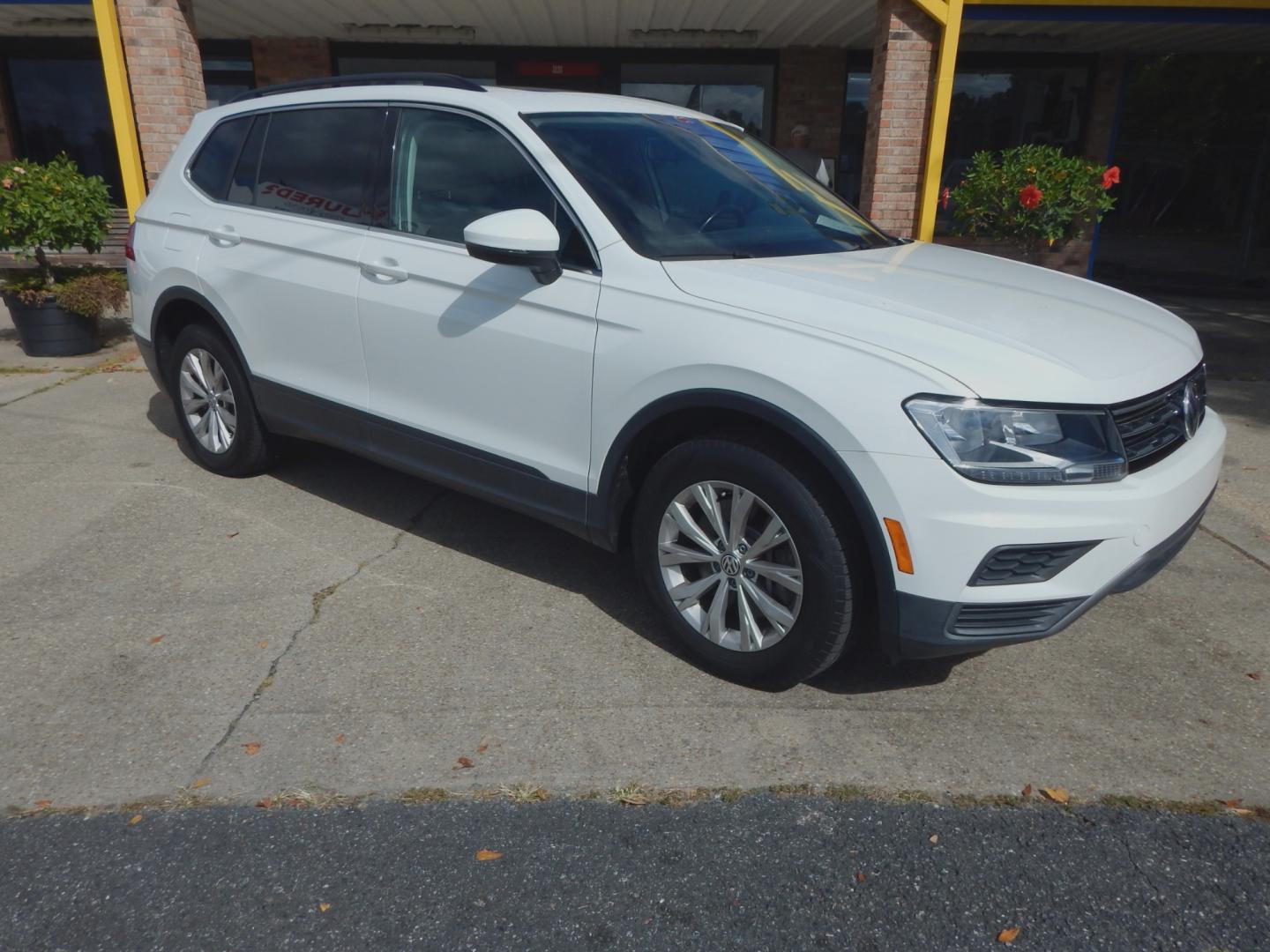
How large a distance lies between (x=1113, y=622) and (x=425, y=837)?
8.80 feet

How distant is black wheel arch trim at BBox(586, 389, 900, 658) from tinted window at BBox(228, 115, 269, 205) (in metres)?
2.54

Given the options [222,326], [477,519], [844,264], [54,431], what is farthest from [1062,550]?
[54,431]

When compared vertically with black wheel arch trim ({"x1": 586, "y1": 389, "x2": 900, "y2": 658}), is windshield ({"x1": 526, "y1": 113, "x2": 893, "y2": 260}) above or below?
above

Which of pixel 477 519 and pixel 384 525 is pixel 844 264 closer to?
pixel 477 519

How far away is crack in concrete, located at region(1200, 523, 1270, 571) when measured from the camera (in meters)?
4.20

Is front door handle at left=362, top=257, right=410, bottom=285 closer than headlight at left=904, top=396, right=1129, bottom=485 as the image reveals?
No

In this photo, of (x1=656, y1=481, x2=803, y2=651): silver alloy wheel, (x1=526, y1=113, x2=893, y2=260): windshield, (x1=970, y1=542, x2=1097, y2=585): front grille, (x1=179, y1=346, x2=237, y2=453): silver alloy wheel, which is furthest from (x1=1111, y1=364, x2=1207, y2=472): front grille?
(x1=179, y1=346, x2=237, y2=453): silver alloy wheel

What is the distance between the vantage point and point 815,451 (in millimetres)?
2717

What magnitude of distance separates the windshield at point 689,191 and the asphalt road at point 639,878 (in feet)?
6.15

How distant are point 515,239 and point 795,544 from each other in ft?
4.36

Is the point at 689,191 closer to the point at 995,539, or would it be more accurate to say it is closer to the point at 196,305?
the point at 995,539

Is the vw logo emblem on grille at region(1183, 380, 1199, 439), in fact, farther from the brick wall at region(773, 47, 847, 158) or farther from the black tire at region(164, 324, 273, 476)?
the brick wall at region(773, 47, 847, 158)

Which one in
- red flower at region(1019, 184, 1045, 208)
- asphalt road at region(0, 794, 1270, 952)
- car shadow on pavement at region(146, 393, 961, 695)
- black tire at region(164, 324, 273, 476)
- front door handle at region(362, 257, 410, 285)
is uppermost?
red flower at region(1019, 184, 1045, 208)

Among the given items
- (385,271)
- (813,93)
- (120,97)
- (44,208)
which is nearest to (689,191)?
(385,271)
